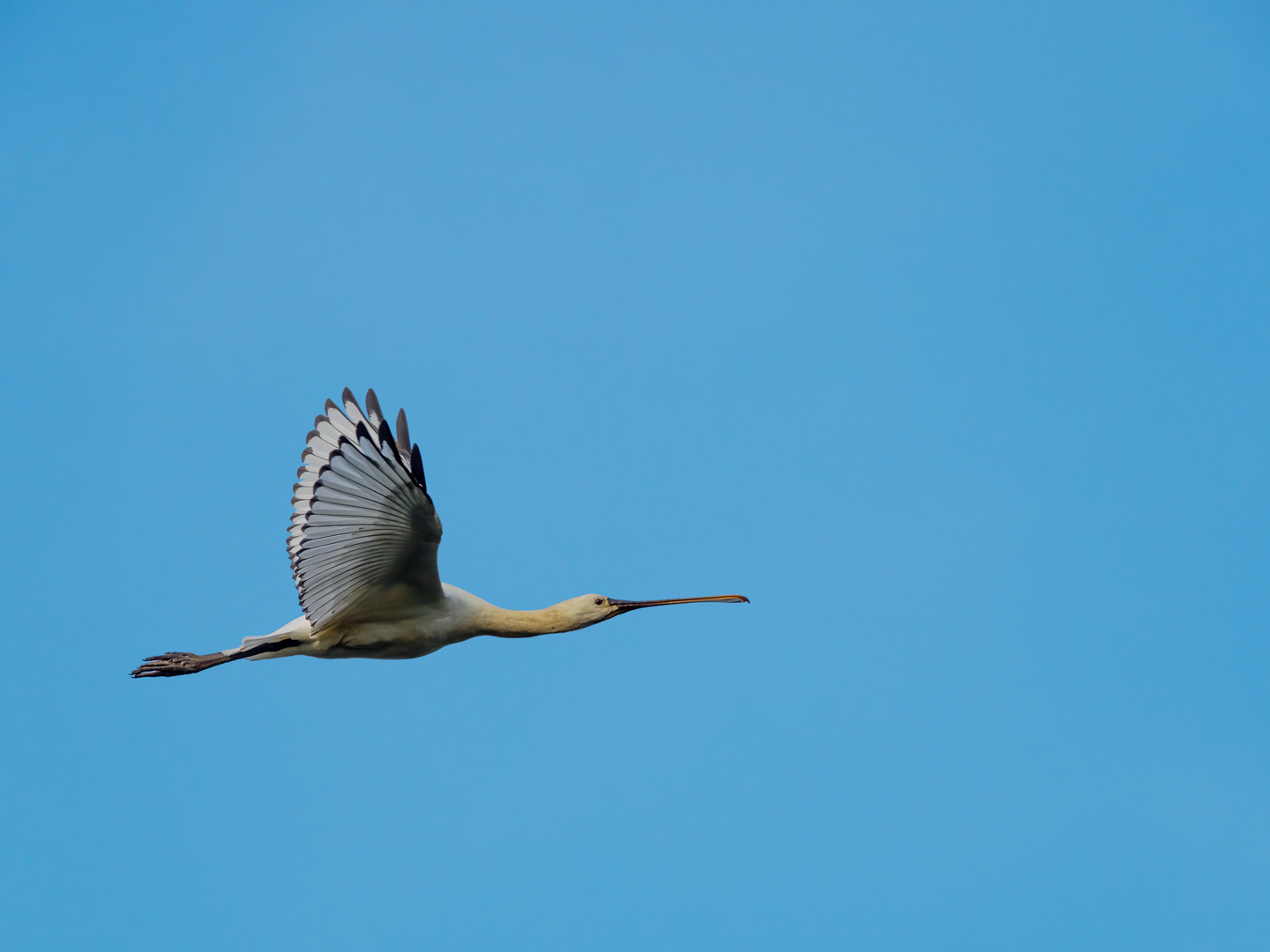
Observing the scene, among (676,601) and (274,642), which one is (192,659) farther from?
(676,601)

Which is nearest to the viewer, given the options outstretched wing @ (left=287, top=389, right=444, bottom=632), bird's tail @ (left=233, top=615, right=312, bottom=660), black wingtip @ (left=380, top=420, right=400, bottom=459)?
black wingtip @ (left=380, top=420, right=400, bottom=459)

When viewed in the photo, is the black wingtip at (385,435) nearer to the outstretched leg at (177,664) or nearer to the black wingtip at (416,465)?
the black wingtip at (416,465)

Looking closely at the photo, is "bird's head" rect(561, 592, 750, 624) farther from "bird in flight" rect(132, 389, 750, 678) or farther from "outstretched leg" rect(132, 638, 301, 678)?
"outstretched leg" rect(132, 638, 301, 678)

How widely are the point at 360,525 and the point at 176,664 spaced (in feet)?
8.61

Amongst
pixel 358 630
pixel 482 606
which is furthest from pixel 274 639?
pixel 482 606

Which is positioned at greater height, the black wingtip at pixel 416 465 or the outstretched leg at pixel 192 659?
the black wingtip at pixel 416 465

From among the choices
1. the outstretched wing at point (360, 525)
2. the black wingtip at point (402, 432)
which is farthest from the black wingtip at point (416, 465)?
the black wingtip at point (402, 432)

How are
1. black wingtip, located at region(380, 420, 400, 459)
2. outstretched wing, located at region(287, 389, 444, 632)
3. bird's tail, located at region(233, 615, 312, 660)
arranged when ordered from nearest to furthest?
black wingtip, located at region(380, 420, 400, 459) < outstretched wing, located at region(287, 389, 444, 632) < bird's tail, located at region(233, 615, 312, 660)

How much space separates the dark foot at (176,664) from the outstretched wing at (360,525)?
1.05 metres

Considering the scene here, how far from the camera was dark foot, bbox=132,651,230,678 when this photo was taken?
1160 cm

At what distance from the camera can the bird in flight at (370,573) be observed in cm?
1019

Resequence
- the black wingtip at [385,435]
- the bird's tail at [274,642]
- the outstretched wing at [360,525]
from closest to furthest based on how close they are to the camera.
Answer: the black wingtip at [385,435]
the outstretched wing at [360,525]
the bird's tail at [274,642]

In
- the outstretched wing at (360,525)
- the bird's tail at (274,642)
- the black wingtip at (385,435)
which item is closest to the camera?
the black wingtip at (385,435)

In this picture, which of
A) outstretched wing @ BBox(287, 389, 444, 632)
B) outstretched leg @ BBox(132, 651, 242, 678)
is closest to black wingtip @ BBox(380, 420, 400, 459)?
outstretched wing @ BBox(287, 389, 444, 632)
